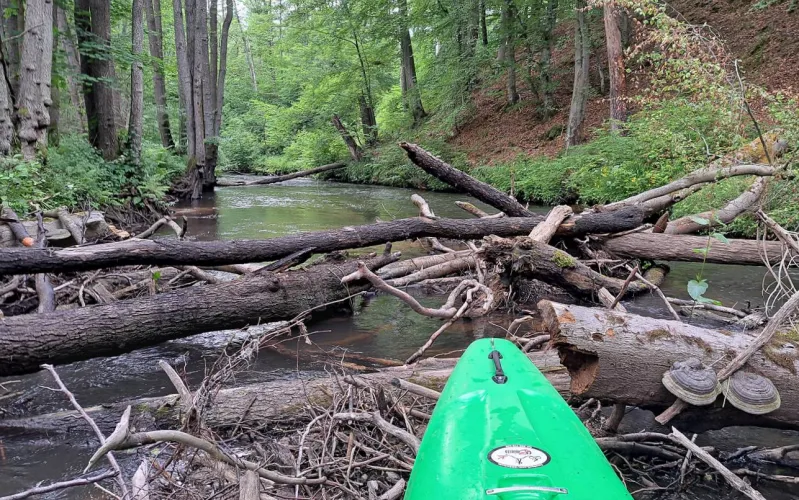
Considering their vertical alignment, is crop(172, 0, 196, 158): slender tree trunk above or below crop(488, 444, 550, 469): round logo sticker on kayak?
above

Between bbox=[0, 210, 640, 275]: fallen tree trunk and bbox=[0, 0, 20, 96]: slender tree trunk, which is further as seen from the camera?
bbox=[0, 0, 20, 96]: slender tree trunk

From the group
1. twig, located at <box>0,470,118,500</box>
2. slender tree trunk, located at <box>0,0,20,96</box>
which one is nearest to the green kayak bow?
twig, located at <box>0,470,118,500</box>

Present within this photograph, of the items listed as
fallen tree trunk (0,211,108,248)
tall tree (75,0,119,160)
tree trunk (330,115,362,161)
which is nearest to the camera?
fallen tree trunk (0,211,108,248)

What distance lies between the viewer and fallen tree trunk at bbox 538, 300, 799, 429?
2.56m

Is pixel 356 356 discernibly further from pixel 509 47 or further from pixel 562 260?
pixel 509 47

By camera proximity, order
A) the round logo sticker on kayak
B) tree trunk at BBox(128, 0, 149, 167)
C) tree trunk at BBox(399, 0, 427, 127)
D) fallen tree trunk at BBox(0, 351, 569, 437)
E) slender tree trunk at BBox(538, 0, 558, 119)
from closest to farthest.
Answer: the round logo sticker on kayak < fallen tree trunk at BBox(0, 351, 569, 437) < tree trunk at BBox(128, 0, 149, 167) < slender tree trunk at BBox(538, 0, 558, 119) < tree trunk at BBox(399, 0, 427, 127)

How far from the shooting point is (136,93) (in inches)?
476

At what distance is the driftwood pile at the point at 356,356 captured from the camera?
101 inches

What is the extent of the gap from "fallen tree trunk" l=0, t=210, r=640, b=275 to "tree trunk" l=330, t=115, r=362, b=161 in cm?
1733

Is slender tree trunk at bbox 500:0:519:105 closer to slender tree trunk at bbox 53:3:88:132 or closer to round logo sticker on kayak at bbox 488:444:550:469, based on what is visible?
slender tree trunk at bbox 53:3:88:132

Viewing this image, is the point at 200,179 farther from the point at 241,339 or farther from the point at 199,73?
the point at 241,339

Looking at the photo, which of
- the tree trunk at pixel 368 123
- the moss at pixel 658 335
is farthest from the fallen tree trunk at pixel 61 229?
the tree trunk at pixel 368 123

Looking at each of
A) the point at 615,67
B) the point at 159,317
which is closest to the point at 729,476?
the point at 159,317

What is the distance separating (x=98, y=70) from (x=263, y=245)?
8173 mm
